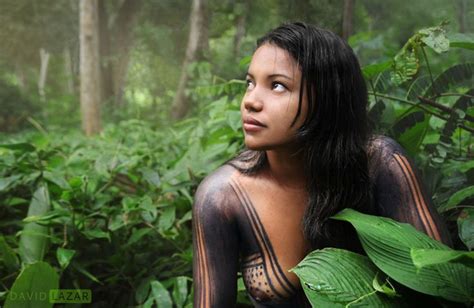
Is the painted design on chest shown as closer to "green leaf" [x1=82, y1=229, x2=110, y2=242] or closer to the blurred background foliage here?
the blurred background foliage

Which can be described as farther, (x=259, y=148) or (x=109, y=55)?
(x=109, y=55)

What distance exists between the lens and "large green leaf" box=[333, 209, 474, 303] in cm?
88

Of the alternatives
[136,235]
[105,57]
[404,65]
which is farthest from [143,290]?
[105,57]

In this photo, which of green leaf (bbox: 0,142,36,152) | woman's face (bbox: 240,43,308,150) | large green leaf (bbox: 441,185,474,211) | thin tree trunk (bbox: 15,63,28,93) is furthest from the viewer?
thin tree trunk (bbox: 15,63,28,93)

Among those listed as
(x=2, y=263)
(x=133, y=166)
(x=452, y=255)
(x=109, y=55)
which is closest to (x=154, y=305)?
(x=2, y=263)

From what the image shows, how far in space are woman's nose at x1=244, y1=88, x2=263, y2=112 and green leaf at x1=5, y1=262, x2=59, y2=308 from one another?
0.69 meters

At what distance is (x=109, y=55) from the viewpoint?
9883 millimetres

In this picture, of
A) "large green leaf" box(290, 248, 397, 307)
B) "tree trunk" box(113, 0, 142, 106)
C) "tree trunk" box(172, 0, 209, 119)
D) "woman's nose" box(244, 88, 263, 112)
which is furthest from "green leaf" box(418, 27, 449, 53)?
"tree trunk" box(113, 0, 142, 106)

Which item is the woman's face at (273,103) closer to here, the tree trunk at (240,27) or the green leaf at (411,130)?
the green leaf at (411,130)

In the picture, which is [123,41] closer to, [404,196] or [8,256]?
[8,256]

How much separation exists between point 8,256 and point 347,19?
69.2 inches

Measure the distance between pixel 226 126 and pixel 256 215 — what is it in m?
0.76

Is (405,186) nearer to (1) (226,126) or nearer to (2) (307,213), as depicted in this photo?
(2) (307,213)

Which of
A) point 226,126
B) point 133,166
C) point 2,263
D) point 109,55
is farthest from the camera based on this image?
point 109,55
